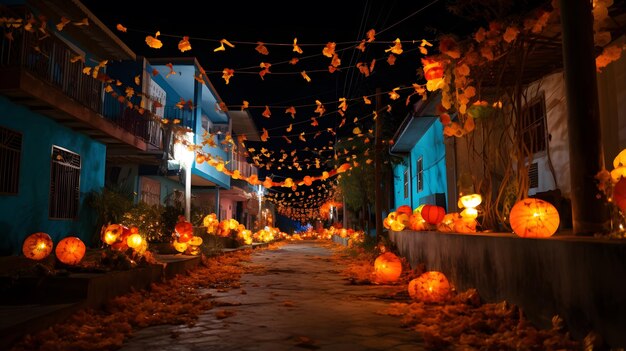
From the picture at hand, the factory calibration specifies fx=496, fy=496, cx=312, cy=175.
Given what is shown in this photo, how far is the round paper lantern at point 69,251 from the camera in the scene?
8.35 m

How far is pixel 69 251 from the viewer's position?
27.6 feet

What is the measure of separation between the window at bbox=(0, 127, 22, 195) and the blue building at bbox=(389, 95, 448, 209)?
1001 centimetres

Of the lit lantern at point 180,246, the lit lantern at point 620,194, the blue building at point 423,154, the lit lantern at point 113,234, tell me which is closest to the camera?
the lit lantern at point 620,194

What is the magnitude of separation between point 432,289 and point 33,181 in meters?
9.37

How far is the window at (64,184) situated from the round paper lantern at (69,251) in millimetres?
4846

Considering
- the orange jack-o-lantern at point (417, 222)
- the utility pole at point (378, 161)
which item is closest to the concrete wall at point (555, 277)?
the orange jack-o-lantern at point (417, 222)

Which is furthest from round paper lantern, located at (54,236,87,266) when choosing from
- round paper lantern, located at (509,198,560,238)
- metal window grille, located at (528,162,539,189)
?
metal window grille, located at (528,162,539,189)

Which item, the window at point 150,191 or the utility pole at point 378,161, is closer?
the utility pole at point 378,161

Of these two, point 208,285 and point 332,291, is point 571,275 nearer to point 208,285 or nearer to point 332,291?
point 332,291

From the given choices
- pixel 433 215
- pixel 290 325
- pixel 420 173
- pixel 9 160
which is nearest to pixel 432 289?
pixel 290 325

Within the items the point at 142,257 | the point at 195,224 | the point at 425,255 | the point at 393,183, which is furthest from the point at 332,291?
the point at 393,183

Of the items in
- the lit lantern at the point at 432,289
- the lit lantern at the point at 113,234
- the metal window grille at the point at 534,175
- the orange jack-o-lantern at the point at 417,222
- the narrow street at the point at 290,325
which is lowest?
the narrow street at the point at 290,325

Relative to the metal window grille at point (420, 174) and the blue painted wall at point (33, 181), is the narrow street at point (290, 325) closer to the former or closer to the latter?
the blue painted wall at point (33, 181)

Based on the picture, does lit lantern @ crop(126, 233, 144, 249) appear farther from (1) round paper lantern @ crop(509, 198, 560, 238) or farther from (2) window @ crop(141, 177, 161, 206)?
(2) window @ crop(141, 177, 161, 206)
